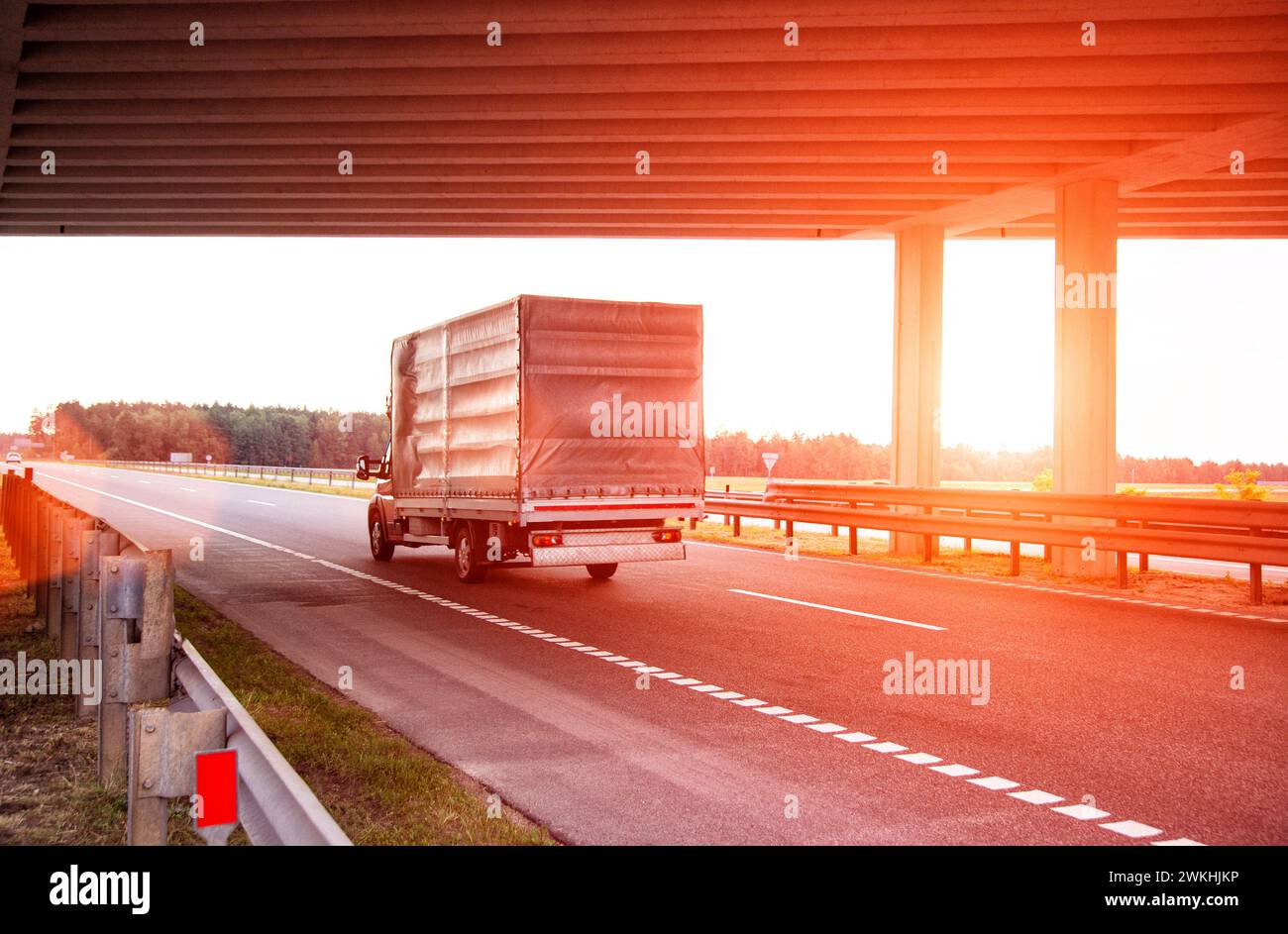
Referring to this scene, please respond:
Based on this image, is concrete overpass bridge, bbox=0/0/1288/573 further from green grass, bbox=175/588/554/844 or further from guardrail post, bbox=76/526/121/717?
guardrail post, bbox=76/526/121/717

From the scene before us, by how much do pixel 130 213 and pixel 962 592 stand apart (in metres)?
18.8

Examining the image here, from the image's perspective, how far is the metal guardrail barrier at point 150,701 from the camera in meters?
3.23

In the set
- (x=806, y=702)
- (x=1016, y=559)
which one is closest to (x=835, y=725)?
(x=806, y=702)

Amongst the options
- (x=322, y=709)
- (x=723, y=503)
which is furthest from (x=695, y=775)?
(x=723, y=503)

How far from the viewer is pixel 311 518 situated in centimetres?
2997

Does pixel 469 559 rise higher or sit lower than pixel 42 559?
lower

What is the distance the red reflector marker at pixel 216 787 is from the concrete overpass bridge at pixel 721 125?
1116cm

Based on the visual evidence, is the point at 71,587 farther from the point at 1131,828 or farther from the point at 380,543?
the point at 380,543

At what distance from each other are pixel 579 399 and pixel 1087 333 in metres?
8.50

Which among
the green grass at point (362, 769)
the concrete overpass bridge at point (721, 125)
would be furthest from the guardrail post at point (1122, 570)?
the green grass at point (362, 769)

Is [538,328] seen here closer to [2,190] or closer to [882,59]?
[882,59]

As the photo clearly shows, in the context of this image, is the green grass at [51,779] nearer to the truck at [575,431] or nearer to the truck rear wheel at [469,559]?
the truck at [575,431]

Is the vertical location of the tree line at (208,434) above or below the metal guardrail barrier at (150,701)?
above

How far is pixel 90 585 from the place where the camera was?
695 cm
